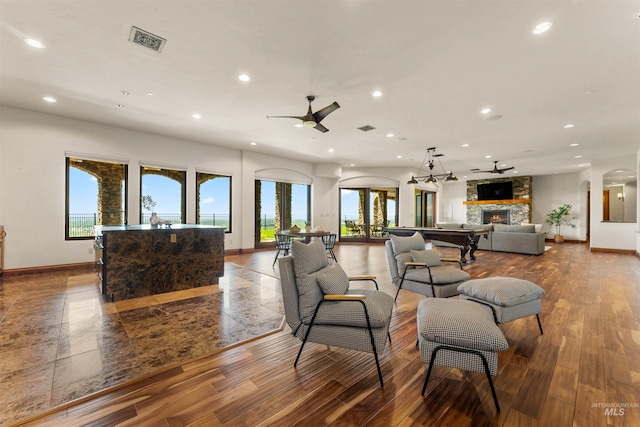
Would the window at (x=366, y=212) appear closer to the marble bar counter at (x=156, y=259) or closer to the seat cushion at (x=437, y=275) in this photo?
the marble bar counter at (x=156, y=259)

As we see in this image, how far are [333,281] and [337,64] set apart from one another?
2.61 m

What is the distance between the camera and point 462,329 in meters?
1.76

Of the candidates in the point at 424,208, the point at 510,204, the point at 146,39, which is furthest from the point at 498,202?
the point at 146,39

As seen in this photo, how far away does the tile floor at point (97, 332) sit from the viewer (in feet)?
6.31

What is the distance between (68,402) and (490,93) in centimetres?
570

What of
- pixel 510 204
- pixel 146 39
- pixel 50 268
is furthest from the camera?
pixel 510 204

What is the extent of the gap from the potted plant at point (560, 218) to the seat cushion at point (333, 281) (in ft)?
43.3

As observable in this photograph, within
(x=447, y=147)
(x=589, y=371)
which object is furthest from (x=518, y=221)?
(x=589, y=371)

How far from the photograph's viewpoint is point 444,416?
1.62 m

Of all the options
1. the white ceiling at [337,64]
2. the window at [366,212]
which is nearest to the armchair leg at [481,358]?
the white ceiling at [337,64]

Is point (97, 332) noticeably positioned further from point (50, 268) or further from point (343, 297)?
point (50, 268)

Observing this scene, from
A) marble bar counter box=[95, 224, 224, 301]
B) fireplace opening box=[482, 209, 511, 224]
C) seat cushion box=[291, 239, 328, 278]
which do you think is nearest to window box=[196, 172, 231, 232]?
marble bar counter box=[95, 224, 224, 301]

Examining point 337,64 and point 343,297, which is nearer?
point 343,297

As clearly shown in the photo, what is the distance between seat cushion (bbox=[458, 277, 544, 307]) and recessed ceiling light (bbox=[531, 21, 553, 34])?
249 centimetres
